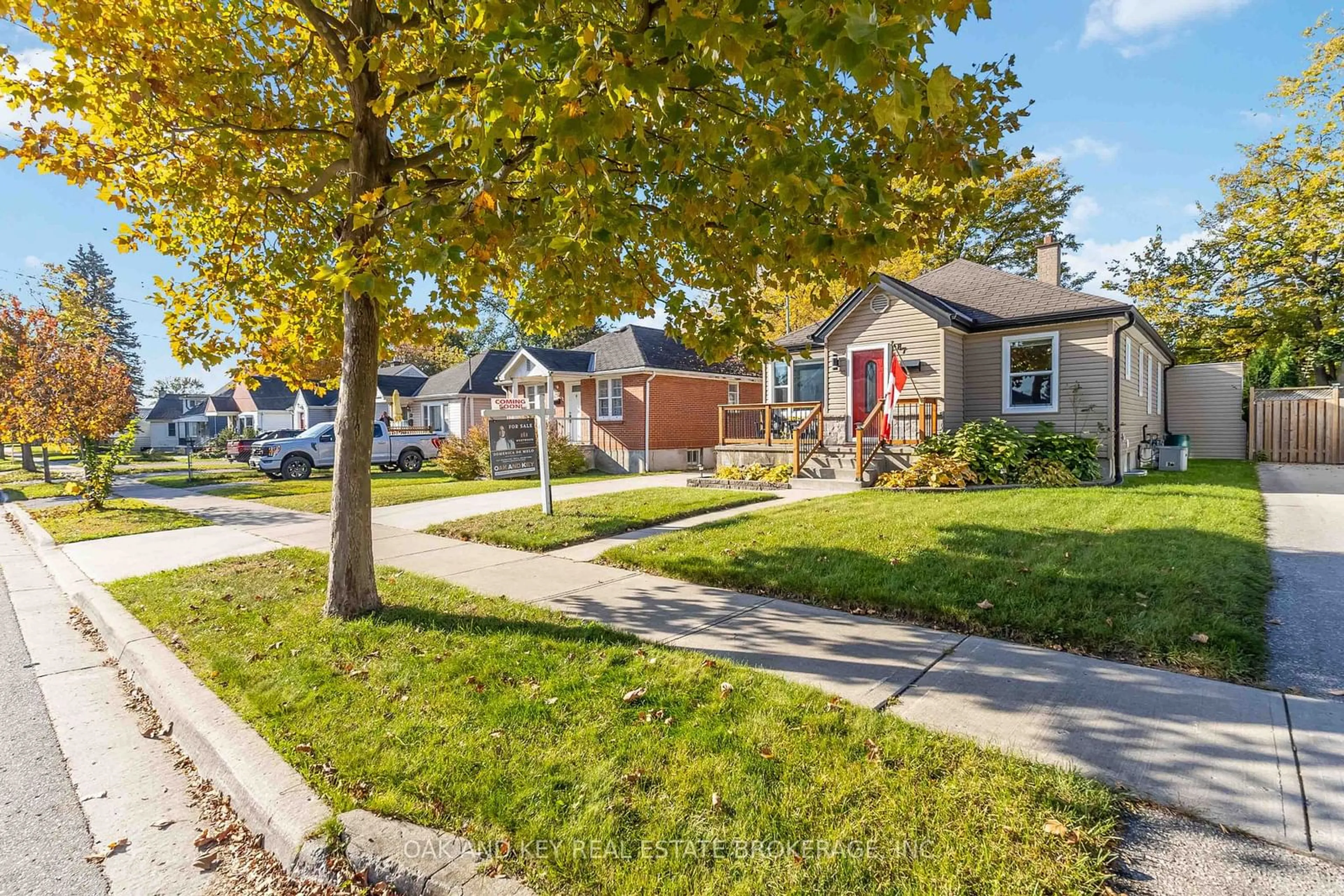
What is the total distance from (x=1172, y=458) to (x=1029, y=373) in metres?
5.40

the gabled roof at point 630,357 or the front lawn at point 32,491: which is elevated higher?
the gabled roof at point 630,357

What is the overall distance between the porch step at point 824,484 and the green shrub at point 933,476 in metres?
0.53

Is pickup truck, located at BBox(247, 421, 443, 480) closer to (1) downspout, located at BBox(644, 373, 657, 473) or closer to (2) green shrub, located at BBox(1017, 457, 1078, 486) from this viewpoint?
(1) downspout, located at BBox(644, 373, 657, 473)

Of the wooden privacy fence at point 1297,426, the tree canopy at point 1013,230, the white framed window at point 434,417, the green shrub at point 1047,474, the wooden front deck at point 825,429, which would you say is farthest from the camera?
the white framed window at point 434,417

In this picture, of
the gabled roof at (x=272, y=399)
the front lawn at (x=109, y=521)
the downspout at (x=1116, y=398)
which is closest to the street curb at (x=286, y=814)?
the front lawn at (x=109, y=521)

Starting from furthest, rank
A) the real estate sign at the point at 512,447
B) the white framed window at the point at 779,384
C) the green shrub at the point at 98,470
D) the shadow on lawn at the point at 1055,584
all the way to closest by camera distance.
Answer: the white framed window at the point at 779,384
the green shrub at the point at 98,470
the real estate sign at the point at 512,447
the shadow on lawn at the point at 1055,584

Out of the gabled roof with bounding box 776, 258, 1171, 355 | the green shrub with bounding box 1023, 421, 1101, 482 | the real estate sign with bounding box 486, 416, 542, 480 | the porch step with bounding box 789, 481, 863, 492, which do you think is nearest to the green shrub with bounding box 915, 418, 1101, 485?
the green shrub with bounding box 1023, 421, 1101, 482

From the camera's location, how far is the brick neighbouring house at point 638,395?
19516mm

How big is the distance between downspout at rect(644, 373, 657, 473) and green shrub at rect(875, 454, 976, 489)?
8.76m

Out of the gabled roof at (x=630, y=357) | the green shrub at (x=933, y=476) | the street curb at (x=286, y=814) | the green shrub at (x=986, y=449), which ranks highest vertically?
the gabled roof at (x=630, y=357)

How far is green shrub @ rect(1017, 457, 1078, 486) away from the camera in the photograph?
35.9ft

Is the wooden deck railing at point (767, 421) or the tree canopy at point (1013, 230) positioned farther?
the tree canopy at point (1013, 230)

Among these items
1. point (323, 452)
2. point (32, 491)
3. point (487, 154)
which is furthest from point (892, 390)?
point (32, 491)

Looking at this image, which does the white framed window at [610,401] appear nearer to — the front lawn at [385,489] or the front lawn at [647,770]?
the front lawn at [385,489]
